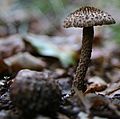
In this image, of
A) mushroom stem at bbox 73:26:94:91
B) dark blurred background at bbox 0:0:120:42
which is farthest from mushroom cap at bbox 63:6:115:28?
dark blurred background at bbox 0:0:120:42

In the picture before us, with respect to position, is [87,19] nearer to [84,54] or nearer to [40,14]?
[84,54]

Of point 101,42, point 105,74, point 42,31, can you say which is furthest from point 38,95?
point 42,31

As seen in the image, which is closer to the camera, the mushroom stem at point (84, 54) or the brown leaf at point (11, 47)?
the mushroom stem at point (84, 54)

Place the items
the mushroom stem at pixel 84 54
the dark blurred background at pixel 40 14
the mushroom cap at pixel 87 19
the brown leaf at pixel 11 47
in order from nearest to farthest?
the mushroom cap at pixel 87 19 < the mushroom stem at pixel 84 54 < the brown leaf at pixel 11 47 < the dark blurred background at pixel 40 14

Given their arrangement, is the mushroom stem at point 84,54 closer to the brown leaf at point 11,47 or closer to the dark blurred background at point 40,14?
the brown leaf at point 11,47

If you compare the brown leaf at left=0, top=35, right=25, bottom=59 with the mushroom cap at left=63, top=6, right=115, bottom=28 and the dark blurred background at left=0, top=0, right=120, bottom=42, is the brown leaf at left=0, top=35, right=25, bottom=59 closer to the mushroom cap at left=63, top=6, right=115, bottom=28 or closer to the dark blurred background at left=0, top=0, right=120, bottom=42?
the dark blurred background at left=0, top=0, right=120, bottom=42

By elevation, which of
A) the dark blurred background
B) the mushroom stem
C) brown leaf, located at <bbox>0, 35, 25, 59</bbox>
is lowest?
the mushroom stem

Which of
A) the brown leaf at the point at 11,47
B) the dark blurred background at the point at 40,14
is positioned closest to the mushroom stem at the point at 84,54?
the brown leaf at the point at 11,47

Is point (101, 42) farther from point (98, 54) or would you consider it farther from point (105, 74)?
point (105, 74)
